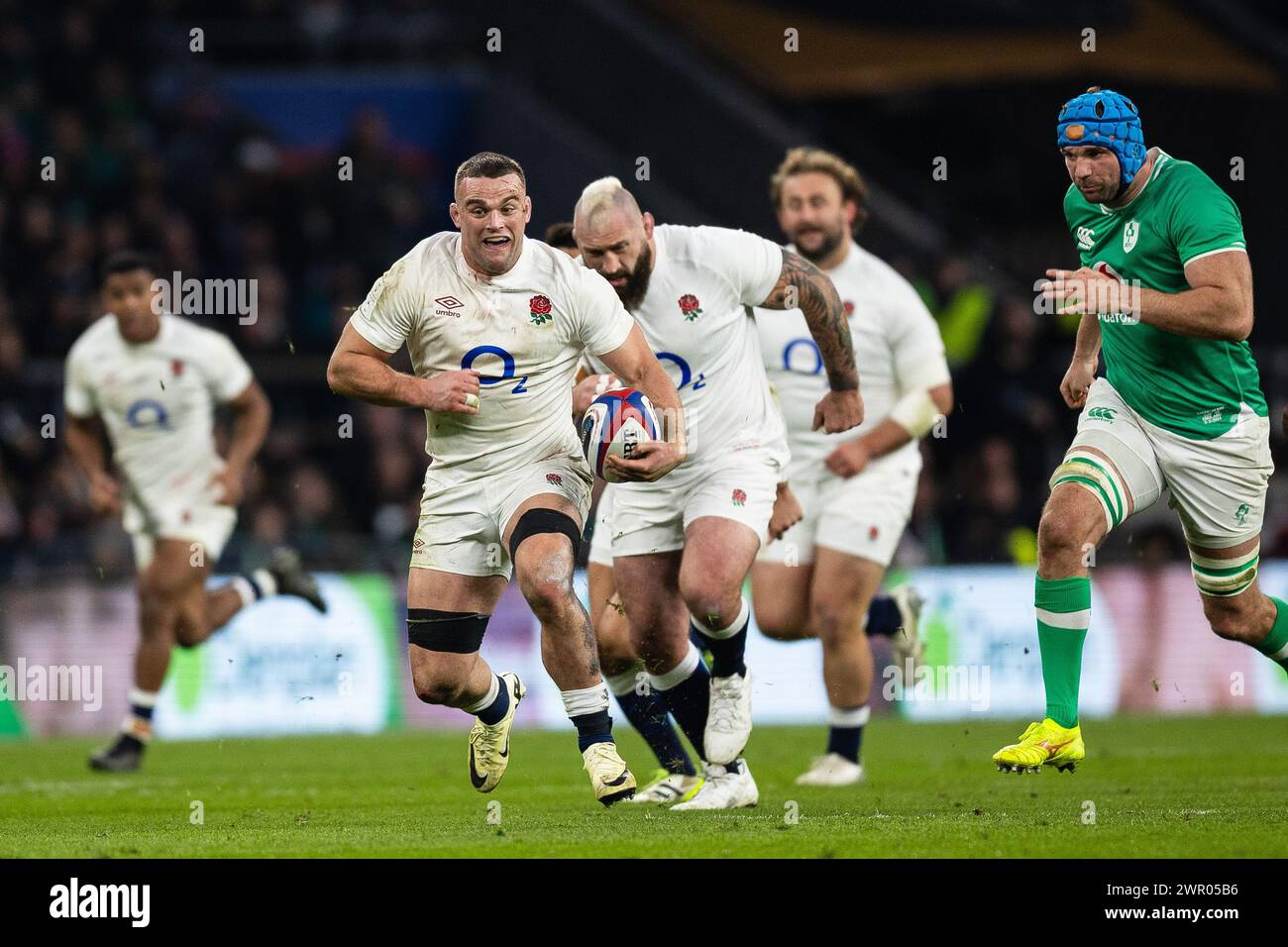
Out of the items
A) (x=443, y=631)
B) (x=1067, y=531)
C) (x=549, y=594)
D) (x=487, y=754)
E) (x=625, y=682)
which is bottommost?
(x=487, y=754)

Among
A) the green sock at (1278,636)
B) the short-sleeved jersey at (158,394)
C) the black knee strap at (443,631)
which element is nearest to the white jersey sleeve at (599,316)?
the black knee strap at (443,631)

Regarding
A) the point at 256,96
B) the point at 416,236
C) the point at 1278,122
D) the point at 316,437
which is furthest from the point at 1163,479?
the point at 256,96

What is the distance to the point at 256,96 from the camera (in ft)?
71.8

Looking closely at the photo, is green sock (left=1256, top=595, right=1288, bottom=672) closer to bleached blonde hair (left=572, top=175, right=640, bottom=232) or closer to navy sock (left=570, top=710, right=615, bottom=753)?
navy sock (left=570, top=710, right=615, bottom=753)

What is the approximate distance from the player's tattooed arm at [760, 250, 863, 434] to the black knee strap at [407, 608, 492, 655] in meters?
1.96

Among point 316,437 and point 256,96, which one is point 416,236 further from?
point 256,96

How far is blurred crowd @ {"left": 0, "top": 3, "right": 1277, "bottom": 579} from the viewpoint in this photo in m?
16.3

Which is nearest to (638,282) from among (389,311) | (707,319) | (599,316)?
(707,319)

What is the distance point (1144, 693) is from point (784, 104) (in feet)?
26.6

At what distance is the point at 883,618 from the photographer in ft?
36.8

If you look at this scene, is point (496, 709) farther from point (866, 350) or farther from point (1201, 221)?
point (1201, 221)

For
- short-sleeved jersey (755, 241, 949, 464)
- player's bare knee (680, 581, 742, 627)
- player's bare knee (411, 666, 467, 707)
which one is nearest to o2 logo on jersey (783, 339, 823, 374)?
short-sleeved jersey (755, 241, 949, 464)

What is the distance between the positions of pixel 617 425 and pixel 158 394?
5914 mm

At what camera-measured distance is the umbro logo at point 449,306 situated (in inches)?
308
